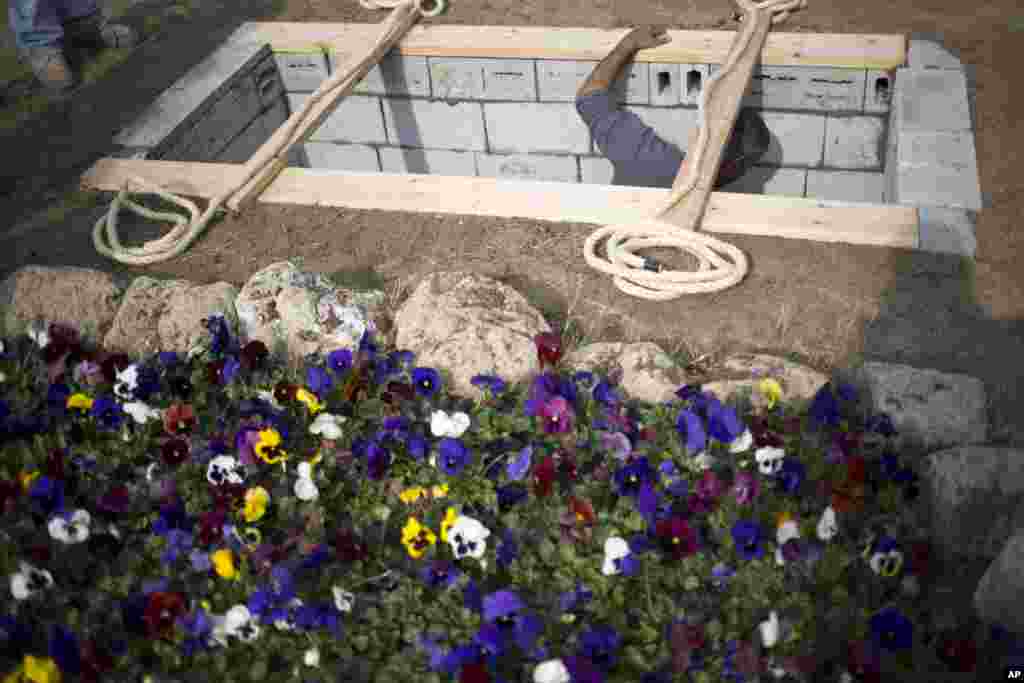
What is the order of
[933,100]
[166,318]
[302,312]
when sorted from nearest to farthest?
[302,312]
[166,318]
[933,100]

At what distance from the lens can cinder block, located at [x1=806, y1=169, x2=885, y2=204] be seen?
6266 mm

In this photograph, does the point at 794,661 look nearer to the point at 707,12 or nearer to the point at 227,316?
the point at 227,316

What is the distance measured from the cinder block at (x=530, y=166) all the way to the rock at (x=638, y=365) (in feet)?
10.9

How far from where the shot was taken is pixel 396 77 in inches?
271

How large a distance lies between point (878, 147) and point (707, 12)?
146 cm

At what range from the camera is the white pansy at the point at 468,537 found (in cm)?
316

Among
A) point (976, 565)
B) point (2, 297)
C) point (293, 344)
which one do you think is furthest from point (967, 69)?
point (2, 297)

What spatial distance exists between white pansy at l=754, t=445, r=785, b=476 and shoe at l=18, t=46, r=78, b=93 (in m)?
5.54

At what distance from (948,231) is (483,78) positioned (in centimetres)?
333

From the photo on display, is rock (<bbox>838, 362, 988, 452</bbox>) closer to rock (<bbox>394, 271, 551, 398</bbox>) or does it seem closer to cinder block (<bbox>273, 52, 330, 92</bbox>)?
rock (<bbox>394, 271, 551, 398</bbox>)

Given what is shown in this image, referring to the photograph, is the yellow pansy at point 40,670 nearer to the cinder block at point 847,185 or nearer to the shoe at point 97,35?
the cinder block at point 847,185

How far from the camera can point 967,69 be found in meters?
5.71

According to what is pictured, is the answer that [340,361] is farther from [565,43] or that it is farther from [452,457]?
[565,43]

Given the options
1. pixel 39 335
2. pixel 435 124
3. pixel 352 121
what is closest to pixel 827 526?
pixel 39 335
